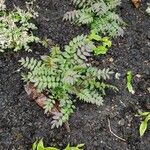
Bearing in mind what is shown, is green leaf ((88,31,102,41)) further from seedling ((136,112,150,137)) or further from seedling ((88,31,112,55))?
seedling ((136,112,150,137))

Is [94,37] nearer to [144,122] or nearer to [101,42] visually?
[101,42]

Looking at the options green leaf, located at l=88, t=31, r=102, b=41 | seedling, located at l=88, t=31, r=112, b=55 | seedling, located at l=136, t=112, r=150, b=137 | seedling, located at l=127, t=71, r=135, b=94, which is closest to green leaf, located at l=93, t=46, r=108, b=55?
seedling, located at l=88, t=31, r=112, b=55

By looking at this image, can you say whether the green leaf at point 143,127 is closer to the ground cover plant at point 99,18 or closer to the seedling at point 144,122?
the seedling at point 144,122

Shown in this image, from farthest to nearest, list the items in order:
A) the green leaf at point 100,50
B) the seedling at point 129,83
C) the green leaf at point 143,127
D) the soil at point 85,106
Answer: the green leaf at point 100,50, the seedling at point 129,83, the green leaf at point 143,127, the soil at point 85,106

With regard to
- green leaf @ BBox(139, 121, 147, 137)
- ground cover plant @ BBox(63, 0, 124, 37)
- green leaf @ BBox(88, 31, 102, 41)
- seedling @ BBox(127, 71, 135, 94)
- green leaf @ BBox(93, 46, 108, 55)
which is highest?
ground cover plant @ BBox(63, 0, 124, 37)

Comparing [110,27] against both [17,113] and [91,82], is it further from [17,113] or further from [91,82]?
[17,113]

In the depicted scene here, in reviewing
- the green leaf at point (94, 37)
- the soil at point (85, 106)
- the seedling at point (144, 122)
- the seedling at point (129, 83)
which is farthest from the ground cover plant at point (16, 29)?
the seedling at point (144, 122)
